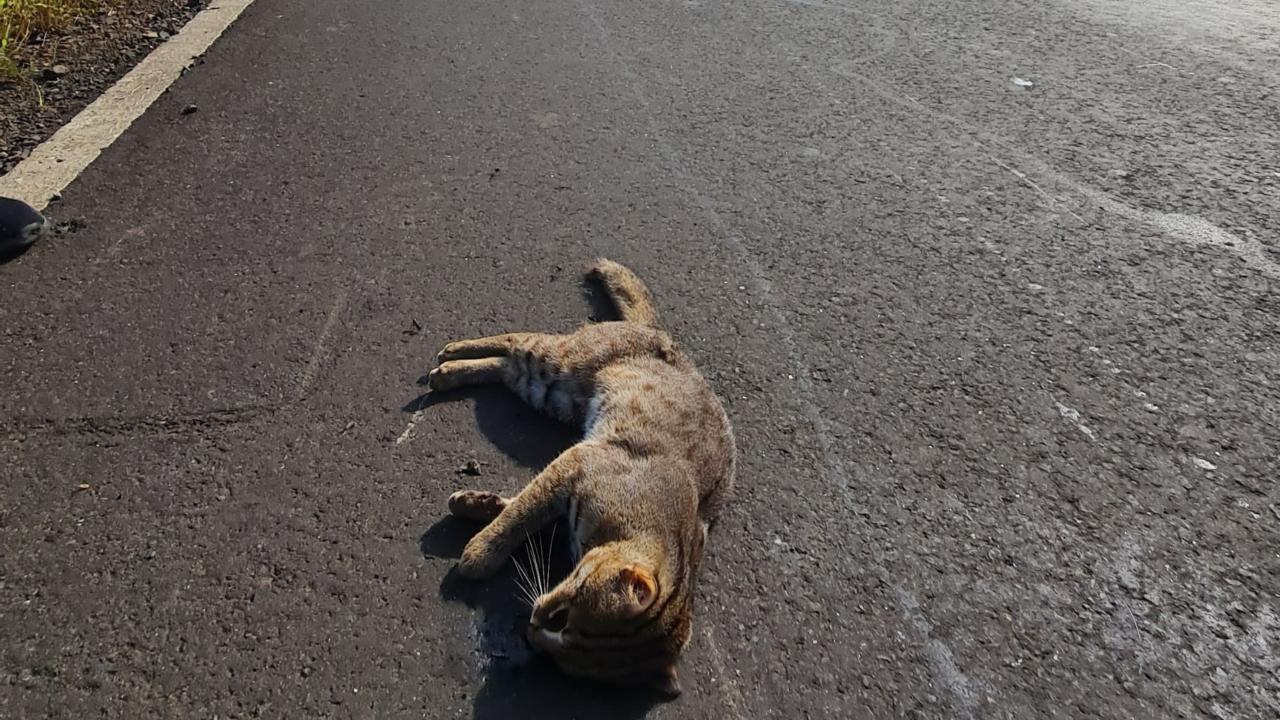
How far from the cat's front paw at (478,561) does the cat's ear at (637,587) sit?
0.52 metres

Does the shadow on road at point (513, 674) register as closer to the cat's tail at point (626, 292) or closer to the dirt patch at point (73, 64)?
the cat's tail at point (626, 292)

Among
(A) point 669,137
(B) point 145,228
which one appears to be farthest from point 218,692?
(A) point 669,137

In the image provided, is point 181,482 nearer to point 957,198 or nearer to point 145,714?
point 145,714

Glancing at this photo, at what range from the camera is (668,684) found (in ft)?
7.98

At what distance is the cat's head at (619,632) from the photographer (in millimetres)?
2449

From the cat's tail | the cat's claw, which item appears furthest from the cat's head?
the cat's tail

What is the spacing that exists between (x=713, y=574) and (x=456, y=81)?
4.69 m

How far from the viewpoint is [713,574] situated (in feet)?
9.30

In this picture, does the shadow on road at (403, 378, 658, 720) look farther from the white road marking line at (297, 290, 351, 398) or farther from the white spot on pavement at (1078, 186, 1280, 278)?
the white spot on pavement at (1078, 186, 1280, 278)

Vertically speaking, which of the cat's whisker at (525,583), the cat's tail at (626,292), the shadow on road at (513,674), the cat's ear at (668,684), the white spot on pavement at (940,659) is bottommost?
the cat's whisker at (525,583)

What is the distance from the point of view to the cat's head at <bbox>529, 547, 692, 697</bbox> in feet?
8.04

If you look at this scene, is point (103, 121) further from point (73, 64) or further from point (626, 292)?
point (626, 292)

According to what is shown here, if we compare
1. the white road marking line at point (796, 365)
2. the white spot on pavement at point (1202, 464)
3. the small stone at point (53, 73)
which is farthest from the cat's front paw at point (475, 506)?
the small stone at point (53, 73)

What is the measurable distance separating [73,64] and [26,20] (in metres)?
0.60
